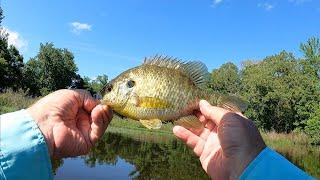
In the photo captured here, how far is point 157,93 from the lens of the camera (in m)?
3.12

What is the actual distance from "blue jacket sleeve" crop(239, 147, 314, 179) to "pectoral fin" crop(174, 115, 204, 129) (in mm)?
927

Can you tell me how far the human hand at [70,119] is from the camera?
2926 millimetres

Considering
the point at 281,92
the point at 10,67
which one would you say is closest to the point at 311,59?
the point at 281,92

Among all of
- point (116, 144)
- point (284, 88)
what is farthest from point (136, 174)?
point (284, 88)

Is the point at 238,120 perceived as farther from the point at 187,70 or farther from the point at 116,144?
the point at 116,144

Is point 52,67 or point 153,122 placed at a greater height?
point 52,67

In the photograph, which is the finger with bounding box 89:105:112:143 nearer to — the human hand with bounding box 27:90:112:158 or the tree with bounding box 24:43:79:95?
the human hand with bounding box 27:90:112:158

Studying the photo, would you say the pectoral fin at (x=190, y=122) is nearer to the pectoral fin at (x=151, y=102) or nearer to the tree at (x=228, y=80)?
the pectoral fin at (x=151, y=102)

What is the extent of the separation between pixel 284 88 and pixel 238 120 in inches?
2454

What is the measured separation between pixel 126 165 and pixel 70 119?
47.2ft

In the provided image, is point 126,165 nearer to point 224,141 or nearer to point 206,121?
point 206,121

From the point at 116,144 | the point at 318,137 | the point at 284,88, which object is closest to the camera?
the point at 116,144

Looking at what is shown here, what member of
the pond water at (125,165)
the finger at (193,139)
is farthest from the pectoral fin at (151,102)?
the pond water at (125,165)

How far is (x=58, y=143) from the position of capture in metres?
2.93
